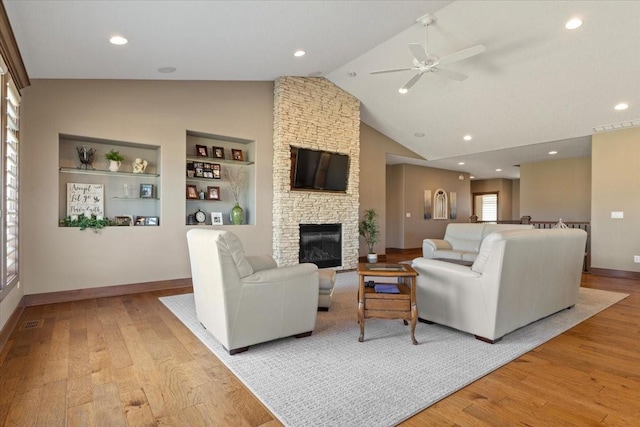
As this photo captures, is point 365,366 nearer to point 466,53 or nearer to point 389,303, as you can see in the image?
point 389,303

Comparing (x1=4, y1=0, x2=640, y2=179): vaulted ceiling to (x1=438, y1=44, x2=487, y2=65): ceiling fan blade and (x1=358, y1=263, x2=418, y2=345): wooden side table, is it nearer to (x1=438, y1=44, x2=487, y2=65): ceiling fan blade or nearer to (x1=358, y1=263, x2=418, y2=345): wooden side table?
(x1=438, y1=44, x2=487, y2=65): ceiling fan blade

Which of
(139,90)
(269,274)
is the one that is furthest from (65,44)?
(269,274)

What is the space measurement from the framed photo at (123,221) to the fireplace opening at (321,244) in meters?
2.72

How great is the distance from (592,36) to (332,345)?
4.77 metres

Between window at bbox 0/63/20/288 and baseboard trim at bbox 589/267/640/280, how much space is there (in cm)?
859

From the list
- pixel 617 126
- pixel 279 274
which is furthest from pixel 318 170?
pixel 617 126

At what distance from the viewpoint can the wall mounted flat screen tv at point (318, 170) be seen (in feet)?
19.9

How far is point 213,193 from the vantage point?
5.73 metres

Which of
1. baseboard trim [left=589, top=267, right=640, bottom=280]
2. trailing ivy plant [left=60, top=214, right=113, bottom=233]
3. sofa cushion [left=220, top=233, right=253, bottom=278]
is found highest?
trailing ivy plant [left=60, top=214, right=113, bottom=233]

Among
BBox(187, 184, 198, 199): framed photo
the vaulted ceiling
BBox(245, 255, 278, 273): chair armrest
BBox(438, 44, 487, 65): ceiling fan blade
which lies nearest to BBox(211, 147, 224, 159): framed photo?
BBox(187, 184, 198, 199): framed photo

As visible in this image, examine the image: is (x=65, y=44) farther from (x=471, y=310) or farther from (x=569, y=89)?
(x=569, y=89)

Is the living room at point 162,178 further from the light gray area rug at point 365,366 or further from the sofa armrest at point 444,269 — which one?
the sofa armrest at point 444,269

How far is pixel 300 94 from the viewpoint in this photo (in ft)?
19.9

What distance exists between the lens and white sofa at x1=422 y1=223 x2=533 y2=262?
18.4 feet
